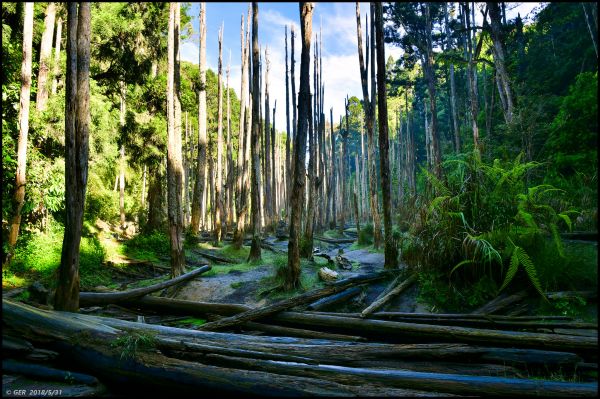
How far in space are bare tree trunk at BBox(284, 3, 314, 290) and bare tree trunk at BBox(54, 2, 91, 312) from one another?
12.4 feet

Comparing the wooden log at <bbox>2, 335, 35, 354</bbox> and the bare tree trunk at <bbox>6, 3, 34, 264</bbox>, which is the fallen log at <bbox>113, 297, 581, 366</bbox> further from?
the bare tree trunk at <bbox>6, 3, 34, 264</bbox>

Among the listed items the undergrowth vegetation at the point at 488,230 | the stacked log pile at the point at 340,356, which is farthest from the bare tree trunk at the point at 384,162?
the stacked log pile at the point at 340,356

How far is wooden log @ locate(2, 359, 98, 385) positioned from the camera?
3840mm

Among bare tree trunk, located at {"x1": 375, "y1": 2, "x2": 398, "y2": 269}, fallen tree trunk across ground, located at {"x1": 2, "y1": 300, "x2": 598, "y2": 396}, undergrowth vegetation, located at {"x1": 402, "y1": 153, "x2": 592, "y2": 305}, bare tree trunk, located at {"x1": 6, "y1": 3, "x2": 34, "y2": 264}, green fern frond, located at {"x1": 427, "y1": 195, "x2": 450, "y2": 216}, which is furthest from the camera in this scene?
bare tree trunk, located at {"x1": 6, "y1": 3, "x2": 34, "y2": 264}

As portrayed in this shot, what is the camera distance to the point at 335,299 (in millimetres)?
6469

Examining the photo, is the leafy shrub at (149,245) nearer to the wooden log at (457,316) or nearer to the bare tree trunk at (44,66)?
the bare tree trunk at (44,66)

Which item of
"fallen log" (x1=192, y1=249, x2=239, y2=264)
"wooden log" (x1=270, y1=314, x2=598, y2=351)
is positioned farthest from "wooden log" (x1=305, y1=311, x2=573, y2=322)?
"fallen log" (x1=192, y1=249, x2=239, y2=264)

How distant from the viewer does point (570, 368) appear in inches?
136

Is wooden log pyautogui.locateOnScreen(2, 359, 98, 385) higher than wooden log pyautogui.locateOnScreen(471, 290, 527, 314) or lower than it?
lower

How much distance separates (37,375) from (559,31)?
98.4 ft

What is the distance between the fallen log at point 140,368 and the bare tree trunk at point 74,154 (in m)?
0.64

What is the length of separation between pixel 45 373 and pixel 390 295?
4.72m

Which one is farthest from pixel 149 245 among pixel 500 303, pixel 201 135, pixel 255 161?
pixel 500 303

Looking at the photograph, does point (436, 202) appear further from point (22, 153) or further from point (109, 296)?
point (22, 153)
